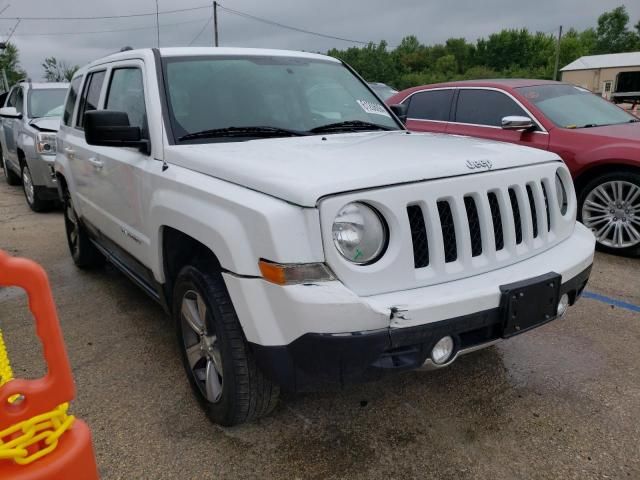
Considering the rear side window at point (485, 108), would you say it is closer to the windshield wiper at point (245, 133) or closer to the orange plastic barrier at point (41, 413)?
the windshield wiper at point (245, 133)

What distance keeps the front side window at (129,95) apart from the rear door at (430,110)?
13.2 feet

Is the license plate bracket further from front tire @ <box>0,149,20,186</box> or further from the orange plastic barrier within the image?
front tire @ <box>0,149,20,186</box>

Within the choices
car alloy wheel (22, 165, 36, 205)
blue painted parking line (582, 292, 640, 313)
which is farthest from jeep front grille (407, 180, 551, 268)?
car alloy wheel (22, 165, 36, 205)

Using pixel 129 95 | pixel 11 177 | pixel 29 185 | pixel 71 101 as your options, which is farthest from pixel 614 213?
pixel 11 177

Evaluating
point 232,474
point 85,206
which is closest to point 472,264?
point 232,474

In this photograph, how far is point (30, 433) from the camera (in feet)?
4.00

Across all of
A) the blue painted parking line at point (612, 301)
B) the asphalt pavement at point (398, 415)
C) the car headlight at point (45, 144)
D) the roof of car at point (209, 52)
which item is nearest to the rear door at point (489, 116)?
A: the blue painted parking line at point (612, 301)

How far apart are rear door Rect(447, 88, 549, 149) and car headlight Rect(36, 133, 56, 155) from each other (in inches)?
204

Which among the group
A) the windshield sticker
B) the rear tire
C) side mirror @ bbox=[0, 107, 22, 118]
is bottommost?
the rear tire

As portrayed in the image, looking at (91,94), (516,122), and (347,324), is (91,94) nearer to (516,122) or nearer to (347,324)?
(347,324)

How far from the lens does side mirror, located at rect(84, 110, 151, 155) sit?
108 inches

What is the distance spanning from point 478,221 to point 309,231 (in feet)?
2.66

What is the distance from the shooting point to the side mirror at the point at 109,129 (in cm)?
274

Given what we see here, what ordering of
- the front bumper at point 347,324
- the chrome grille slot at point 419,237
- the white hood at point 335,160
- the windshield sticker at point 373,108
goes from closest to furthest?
the front bumper at point 347,324 → the white hood at point 335,160 → the chrome grille slot at point 419,237 → the windshield sticker at point 373,108
